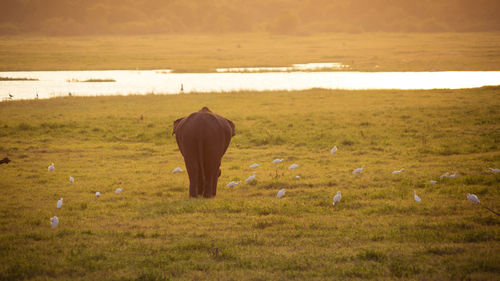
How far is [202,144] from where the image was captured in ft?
35.2

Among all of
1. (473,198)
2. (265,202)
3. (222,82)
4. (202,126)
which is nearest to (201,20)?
(222,82)

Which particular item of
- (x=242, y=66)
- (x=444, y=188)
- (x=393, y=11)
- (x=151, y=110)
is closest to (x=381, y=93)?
(x=151, y=110)

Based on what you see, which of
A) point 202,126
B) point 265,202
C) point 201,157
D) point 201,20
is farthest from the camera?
point 201,20

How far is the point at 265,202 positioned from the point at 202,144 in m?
1.92

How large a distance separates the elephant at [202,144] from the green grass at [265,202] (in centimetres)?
64

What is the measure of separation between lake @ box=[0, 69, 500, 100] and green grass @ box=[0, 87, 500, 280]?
1474cm

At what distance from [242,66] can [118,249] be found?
55.2 metres

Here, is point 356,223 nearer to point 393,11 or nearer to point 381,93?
point 381,93

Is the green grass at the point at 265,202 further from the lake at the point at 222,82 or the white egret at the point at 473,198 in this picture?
the lake at the point at 222,82

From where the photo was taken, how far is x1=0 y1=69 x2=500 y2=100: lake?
38097 millimetres

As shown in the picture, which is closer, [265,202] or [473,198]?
[473,198]

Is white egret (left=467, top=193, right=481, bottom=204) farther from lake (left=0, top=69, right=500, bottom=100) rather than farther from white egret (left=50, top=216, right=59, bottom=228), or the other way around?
lake (left=0, top=69, right=500, bottom=100)

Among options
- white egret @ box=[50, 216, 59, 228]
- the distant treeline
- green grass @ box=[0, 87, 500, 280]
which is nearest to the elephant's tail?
green grass @ box=[0, 87, 500, 280]

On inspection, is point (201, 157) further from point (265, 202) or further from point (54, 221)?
point (54, 221)
